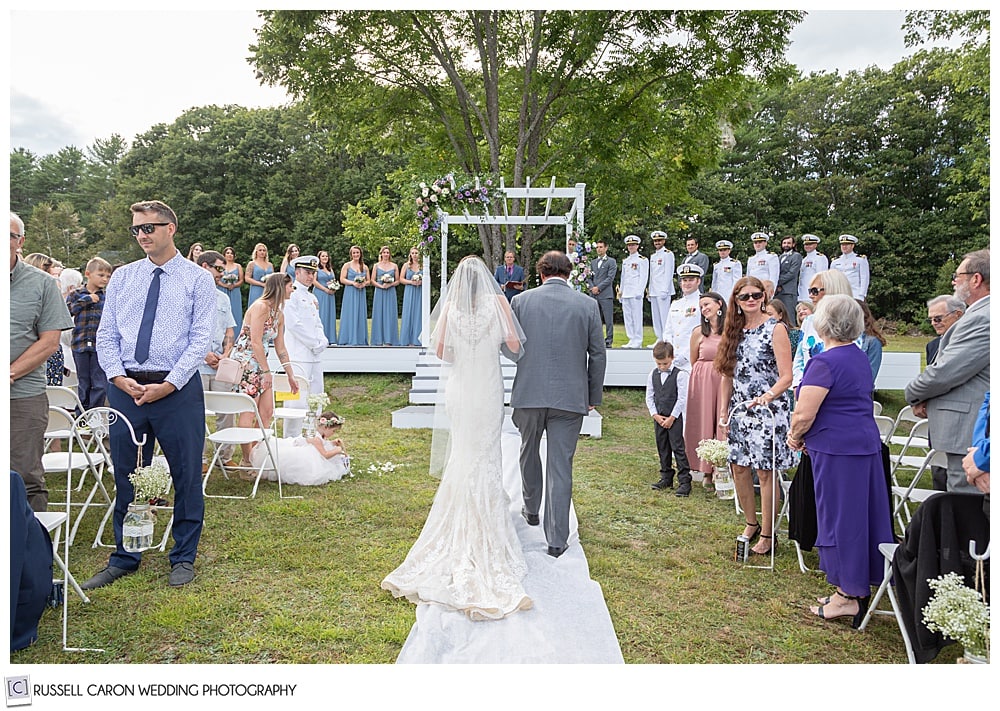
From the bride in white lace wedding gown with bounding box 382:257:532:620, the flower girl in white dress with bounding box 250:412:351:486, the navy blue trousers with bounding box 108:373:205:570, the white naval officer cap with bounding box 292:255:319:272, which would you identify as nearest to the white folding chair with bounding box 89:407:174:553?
the navy blue trousers with bounding box 108:373:205:570

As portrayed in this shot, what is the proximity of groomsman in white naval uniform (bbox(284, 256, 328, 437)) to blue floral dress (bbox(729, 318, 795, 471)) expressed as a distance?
14.1 feet

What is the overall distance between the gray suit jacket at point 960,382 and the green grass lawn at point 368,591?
3.32 ft

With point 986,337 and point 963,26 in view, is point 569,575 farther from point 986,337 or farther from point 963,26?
point 963,26

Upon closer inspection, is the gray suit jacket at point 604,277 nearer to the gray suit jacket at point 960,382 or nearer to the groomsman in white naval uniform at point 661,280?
the groomsman in white naval uniform at point 661,280

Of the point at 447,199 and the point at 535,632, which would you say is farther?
the point at 447,199

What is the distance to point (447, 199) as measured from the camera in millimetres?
10898

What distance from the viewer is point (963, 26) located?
53.8ft

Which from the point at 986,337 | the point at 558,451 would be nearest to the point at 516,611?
the point at 558,451

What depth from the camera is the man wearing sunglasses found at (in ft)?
12.6

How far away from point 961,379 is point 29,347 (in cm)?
486

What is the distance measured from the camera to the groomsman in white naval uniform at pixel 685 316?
21.3 ft

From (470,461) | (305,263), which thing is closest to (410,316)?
(305,263)

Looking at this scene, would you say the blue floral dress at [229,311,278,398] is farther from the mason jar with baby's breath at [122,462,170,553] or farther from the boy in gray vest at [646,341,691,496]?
the boy in gray vest at [646,341,691,496]

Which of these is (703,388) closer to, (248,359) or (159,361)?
(248,359)
